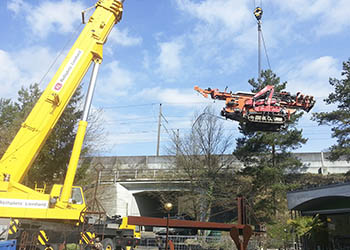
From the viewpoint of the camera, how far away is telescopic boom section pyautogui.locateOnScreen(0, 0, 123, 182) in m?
10.2

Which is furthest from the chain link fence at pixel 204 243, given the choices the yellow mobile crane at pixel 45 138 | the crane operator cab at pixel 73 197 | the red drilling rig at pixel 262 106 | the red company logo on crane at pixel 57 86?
the red company logo on crane at pixel 57 86

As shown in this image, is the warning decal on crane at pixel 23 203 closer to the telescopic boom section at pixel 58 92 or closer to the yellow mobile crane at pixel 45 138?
the yellow mobile crane at pixel 45 138

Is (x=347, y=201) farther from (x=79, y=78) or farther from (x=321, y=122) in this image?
(x=79, y=78)

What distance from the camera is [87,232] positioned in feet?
40.8

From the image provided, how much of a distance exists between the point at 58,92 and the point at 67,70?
3.36 ft

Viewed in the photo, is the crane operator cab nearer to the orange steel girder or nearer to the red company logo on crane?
the red company logo on crane

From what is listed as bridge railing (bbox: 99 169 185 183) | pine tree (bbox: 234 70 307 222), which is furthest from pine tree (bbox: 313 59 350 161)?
bridge railing (bbox: 99 169 185 183)

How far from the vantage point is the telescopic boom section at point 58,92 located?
10242 millimetres

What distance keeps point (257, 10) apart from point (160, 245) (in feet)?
42.9

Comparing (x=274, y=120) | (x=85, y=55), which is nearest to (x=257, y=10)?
(x=274, y=120)

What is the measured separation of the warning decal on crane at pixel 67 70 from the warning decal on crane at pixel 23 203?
4.33m

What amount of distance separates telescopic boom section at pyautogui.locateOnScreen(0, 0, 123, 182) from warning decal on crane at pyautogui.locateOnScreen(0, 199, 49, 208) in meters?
0.79

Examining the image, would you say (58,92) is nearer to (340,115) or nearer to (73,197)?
(73,197)

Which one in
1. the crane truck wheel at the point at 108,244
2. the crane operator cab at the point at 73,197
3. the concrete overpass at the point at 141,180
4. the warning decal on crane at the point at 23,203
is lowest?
the crane truck wheel at the point at 108,244
